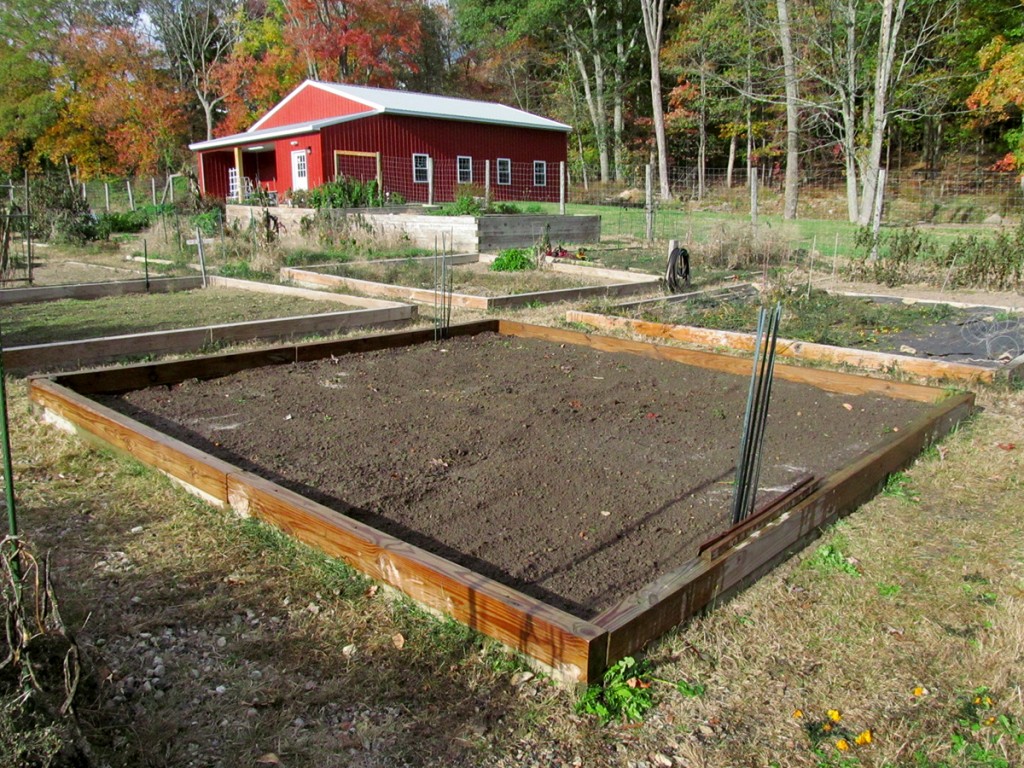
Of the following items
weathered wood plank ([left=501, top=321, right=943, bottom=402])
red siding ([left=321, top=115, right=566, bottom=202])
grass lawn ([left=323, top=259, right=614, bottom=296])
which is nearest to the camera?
weathered wood plank ([left=501, top=321, right=943, bottom=402])

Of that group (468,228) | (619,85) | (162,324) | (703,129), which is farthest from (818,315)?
(619,85)

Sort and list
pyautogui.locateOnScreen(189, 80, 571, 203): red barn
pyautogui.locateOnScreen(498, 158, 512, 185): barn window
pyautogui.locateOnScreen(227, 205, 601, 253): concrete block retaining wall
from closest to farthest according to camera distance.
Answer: pyautogui.locateOnScreen(227, 205, 601, 253): concrete block retaining wall < pyautogui.locateOnScreen(189, 80, 571, 203): red barn < pyautogui.locateOnScreen(498, 158, 512, 185): barn window

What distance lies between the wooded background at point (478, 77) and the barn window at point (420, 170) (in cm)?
768

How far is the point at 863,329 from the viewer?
284 inches

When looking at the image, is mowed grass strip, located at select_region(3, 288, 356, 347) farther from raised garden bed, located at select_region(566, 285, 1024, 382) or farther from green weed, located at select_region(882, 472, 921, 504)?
green weed, located at select_region(882, 472, 921, 504)

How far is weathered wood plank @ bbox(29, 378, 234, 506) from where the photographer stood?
3357 mm

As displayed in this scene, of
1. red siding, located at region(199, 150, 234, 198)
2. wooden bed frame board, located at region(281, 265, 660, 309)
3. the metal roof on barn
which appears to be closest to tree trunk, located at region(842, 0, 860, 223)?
the metal roof on barn

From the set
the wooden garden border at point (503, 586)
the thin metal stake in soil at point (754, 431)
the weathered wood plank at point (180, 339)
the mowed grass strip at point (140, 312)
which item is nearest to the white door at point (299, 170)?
the mowed grass strip at point (140, 312)

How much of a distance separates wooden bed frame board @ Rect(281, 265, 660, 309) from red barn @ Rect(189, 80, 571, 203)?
11.7 metres

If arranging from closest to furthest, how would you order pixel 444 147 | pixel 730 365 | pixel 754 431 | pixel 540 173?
1. pixel 754 431
2. pixel 730 365
3. pixel 444 147
4. pixel 540 173

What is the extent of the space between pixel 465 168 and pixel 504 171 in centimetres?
156

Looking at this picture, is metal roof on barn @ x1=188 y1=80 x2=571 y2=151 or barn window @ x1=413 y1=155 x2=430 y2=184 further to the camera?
barn window @ x1=413 y1=155 x2=430 y2=184

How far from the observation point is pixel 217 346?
21.5 feet

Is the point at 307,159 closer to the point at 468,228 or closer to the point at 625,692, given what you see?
the point at 468,228
